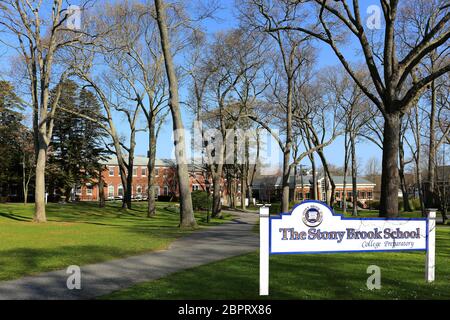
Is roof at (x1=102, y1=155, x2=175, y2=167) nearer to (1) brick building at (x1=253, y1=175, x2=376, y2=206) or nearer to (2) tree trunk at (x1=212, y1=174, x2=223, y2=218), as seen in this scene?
(1) brick building at (x1=253, y1=175, x2=376, y2=206)

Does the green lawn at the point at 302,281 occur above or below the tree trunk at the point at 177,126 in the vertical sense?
below

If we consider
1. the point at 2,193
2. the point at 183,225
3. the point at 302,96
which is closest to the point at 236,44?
the point at 302,96

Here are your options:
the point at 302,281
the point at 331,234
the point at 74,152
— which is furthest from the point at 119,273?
the point at 74,152

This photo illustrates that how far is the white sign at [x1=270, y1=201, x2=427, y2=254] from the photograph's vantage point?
25.9ft

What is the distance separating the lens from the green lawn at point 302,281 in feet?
23.9

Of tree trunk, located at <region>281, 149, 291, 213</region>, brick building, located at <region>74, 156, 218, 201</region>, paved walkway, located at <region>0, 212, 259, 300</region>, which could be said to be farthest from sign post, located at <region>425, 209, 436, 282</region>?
brick building, located at <region>74, 156, 218, 201</region>

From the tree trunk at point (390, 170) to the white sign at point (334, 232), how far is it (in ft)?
20.3

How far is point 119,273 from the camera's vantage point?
941 centimetres

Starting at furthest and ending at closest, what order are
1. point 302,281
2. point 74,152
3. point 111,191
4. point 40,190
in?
point 111,191
point 74,152
point 40,190
point 302,281

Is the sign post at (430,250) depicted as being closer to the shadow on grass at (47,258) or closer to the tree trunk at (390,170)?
the tree trunk at (390,170)

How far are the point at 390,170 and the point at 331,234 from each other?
764cm

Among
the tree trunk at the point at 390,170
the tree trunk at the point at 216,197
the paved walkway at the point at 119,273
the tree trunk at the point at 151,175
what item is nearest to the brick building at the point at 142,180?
the tree trunk at the point at 151,175

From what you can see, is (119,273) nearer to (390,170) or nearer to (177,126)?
(390,170)

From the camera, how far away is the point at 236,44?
112 ft
